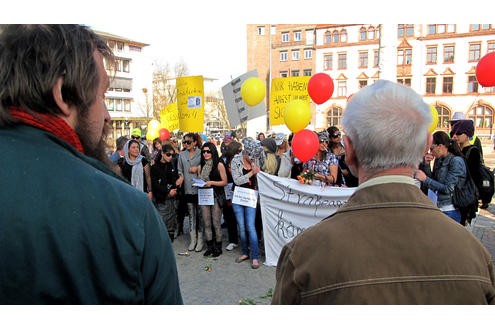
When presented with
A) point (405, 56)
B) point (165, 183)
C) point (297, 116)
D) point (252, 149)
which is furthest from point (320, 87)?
point (405, 56)

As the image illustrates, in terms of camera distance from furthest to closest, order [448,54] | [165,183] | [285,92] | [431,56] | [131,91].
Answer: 1. [131,91]
2. [431,56]
3. [448,54]
4. [285,92]
5. [165,183]

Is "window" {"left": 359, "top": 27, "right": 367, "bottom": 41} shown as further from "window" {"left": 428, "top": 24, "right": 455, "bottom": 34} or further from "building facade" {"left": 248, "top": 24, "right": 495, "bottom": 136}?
"window" {"left": 428, "top": 24, "right": 455, "bottom": 34}

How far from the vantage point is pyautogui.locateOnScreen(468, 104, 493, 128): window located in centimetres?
4231

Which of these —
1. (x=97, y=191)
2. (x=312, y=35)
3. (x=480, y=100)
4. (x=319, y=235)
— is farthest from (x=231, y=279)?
(x=312, y=35)

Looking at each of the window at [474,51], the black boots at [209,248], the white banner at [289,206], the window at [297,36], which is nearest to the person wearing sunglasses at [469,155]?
the white banner at [289,206]

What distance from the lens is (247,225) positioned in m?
5.95

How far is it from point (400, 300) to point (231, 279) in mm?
4253

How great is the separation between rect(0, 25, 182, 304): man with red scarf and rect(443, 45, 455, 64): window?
163 feet

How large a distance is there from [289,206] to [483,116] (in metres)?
46.5

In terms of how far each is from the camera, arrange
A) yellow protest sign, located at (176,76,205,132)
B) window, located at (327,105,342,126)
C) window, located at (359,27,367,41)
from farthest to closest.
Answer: window, located at (327,105,342,126) < window, located at (359,27,367,41) < yellow protest sign, located at (176,76,205,132)

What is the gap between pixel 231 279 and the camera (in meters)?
5.26

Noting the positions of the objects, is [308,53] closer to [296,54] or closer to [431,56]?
[296,54]

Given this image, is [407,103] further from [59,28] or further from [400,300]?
[59,28]

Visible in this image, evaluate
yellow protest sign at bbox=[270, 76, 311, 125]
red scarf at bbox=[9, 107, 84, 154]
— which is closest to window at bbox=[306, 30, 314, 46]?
yellow protest sign at bbox=[270, 76, 311, 125]
